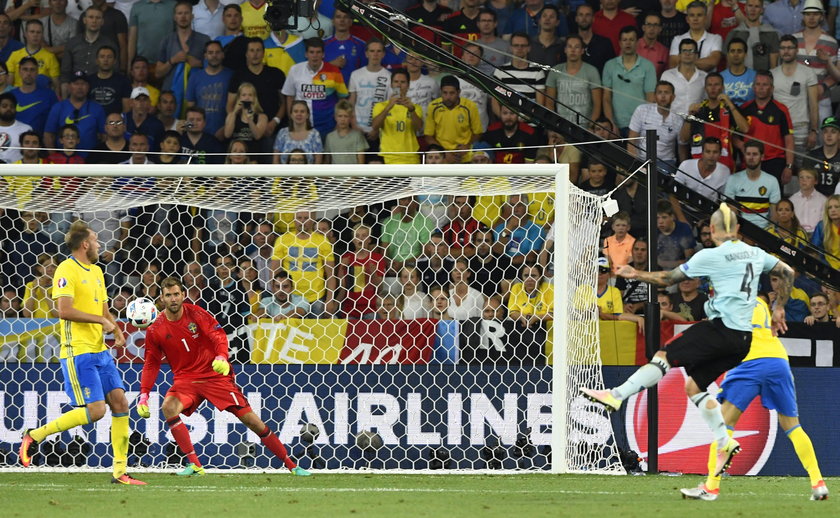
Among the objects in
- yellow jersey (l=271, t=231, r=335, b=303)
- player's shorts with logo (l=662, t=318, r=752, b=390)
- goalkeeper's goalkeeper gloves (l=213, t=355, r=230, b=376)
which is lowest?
goalkeeper's goalkeeper gloves (l=213, t=355, r=230, b=376)

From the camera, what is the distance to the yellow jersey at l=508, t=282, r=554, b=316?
476 inches

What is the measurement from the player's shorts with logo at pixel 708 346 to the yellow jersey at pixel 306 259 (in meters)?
4.75

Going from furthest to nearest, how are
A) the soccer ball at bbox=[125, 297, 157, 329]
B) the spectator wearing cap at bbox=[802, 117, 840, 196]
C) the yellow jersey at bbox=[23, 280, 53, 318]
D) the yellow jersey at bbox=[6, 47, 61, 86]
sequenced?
the yellow jersey at bbox=[6, 47, 61, 86] < the spectator wearing cap at bbox=[802, 117, 840, 196] < the yellow jersey at bbox=[23, 280, 53, 318] < the soccer ball at bbox=[125, 297, 157, 329]

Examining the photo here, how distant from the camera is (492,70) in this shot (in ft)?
51.1

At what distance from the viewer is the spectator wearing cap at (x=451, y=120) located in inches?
606

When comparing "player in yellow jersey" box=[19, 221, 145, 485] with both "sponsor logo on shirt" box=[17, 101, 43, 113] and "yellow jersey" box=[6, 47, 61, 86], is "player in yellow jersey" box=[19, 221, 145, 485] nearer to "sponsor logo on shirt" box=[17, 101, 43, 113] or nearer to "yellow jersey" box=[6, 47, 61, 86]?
"sponsor logo on shirt" box=[17, 101, 43, 113]

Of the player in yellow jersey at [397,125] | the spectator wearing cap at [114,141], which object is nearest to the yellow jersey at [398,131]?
the player in yellow jersey at [397,125]

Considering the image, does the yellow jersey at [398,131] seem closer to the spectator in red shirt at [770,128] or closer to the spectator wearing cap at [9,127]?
the spectator in red shirt at [770,128]

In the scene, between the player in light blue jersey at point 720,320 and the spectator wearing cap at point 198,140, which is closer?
the player in light blue jersey at point 720,320

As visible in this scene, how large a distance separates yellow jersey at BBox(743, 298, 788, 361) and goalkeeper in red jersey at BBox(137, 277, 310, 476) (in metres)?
4.04

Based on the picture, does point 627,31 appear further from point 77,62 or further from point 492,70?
point 77,62

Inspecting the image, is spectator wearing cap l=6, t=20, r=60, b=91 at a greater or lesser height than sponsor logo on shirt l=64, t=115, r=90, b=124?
greater

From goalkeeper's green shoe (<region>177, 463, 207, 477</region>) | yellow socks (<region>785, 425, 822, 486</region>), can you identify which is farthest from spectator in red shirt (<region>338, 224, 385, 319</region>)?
yellow socks (<region>785, 425, 822, 486</region>)

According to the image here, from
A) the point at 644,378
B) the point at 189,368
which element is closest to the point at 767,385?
the point at 644,378
